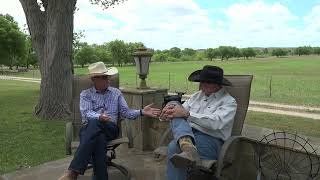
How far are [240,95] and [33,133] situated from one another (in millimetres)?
5287

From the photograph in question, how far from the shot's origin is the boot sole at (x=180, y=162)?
3.75 metres

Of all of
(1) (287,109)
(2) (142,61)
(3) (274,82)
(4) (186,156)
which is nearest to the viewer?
(4) (186,156)

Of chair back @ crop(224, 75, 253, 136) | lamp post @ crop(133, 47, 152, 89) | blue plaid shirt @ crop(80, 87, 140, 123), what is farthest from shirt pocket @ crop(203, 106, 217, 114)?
lamp post @ crop(133, 47, 152, 89)

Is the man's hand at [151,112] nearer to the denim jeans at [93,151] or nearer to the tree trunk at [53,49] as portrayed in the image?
the denim jeans at [93,151]

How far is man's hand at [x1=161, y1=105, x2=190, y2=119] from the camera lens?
13.8 feet

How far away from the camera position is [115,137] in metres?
4.83

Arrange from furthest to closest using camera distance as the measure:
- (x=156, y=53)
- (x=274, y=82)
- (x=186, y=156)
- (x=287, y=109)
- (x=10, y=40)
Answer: (x=156, y=53) → (x=10, y=40) → (x=274, y=82) → (x=287, y=109) → (x=186, y=156)

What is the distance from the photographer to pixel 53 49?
32.1ft

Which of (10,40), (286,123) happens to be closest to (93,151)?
(286,123)

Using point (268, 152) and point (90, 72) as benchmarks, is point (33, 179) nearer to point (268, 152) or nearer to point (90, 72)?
point (90, 72)

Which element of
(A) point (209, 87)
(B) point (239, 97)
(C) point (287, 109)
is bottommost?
(C) point (287, 109)

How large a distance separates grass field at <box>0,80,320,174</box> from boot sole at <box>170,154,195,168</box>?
9.60ft

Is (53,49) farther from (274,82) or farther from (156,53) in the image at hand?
(156,53)

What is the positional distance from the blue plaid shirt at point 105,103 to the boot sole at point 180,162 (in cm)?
127
